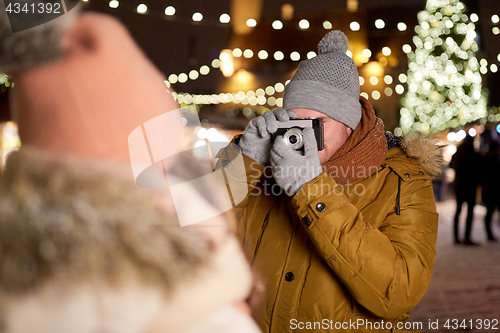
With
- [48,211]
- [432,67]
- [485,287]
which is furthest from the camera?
[432,67]

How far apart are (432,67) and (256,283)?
28.7ft

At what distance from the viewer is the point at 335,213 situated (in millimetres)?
938

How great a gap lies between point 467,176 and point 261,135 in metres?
5.13

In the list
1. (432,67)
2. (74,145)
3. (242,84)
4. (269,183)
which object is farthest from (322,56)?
(432,67)

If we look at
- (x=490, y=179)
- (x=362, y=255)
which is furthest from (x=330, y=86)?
(x=490, y=179)

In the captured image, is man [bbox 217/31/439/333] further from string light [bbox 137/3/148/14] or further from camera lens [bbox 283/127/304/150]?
string light [bbox 137/3/148/14]

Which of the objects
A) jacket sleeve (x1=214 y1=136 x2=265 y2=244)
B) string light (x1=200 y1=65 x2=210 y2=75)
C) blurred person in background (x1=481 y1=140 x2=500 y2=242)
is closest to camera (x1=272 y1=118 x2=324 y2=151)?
jacket sleeve (x1=214 y1=136 x2=265 y2=244)

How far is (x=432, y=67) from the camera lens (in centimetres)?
810

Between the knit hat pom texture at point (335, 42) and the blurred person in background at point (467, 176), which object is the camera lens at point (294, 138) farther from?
the blurred person in background at point (467, 176)

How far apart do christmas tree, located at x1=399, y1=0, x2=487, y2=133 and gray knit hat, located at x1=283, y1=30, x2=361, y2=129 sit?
23.5 feet

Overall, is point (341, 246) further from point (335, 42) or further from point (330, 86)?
point (335, 42)

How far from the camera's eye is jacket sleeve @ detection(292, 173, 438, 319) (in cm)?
92

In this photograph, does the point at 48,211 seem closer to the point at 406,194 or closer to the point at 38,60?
the point at 38,60

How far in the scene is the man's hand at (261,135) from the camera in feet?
3.47
